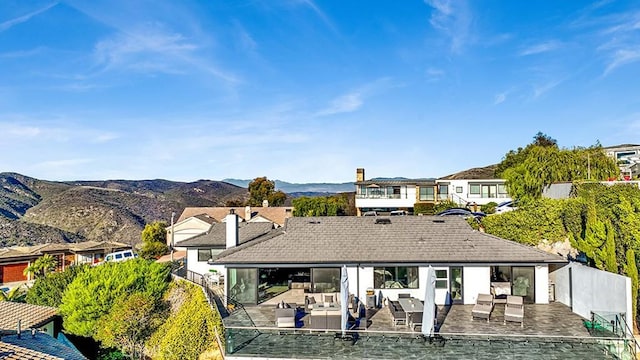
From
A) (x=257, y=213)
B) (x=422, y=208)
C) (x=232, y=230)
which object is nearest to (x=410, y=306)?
(x=232, y=230)

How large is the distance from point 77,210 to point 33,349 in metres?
113

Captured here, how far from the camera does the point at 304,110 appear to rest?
182ft

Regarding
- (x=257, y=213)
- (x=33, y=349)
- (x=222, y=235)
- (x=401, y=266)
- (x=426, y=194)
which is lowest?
(x=33, y=349)

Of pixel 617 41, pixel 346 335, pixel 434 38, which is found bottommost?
pixel 346 335

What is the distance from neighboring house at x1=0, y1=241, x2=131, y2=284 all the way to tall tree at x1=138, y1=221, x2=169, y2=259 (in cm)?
386

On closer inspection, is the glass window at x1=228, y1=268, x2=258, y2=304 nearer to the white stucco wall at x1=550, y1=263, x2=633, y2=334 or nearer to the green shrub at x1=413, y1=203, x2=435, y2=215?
the white stucco wall at x1=550, y1=263, x2=633, y2=334

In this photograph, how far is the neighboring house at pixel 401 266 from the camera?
20.4 m

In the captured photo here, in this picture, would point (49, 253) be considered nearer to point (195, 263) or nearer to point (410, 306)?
point (195, 263)

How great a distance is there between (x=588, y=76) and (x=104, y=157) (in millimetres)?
64760

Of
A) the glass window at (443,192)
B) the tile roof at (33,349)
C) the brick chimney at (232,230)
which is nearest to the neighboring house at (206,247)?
the brick chimney at (232,230)

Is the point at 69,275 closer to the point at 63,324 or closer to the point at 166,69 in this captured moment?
the point at 63,324

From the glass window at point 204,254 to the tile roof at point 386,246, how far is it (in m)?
8.23

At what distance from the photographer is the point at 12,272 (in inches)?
1909

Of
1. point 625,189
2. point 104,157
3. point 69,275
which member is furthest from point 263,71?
point 104,157
